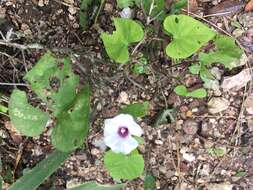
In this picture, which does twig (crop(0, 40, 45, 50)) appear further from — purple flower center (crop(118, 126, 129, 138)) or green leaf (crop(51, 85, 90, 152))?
purple flower center (crop(118, 126, 129, 138))

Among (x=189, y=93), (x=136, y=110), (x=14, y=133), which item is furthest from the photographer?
(x=14, y=133)

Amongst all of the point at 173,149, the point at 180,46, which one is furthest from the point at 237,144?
the point at 180,46

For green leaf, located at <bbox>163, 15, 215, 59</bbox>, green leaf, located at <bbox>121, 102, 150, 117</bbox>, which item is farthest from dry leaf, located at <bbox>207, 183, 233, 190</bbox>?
green leaf, located at <bbox>163, 15, 215, 59</bbox>

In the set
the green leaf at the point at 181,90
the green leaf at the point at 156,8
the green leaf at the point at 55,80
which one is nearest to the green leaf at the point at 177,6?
the green leaf at the point at 156,8

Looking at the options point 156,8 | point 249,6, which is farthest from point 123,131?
point 249,6

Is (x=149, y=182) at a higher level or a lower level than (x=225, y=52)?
lower

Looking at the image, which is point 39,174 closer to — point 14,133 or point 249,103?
point 14,133

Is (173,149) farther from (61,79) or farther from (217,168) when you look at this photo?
(61,79)
